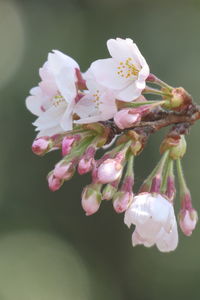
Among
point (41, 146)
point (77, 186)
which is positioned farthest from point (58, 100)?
point (77, 186)

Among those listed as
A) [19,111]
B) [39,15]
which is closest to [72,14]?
[39,15]

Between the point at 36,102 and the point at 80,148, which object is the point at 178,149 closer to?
the point at 80,148

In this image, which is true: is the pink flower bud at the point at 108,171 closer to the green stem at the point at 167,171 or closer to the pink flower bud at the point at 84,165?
the pink flower bud at the point at 84,165

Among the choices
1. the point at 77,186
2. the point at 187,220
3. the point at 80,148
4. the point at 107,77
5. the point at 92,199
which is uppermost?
the point at 77,186

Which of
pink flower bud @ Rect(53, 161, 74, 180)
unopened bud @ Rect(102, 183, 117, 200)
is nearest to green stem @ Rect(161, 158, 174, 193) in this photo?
unopened bud @ Rect(102, 183, 117, 200)

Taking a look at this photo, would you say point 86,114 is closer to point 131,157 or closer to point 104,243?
point 131,157

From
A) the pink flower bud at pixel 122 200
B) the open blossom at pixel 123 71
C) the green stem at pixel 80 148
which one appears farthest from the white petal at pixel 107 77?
the pink flower bud at pixel 122 200

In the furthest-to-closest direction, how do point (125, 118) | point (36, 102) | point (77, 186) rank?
1. point (77, 186)
2. point (36, 102)
3. point (125, 118)
